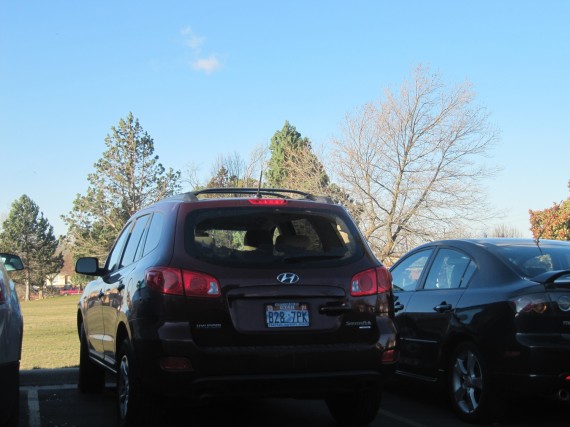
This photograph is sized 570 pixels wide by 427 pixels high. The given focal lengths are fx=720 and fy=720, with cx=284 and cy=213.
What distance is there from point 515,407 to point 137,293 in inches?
148

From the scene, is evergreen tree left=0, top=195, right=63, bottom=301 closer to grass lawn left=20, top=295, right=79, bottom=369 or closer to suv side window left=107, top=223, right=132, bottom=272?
grass lawn left=20, top=295, right=79, bottom=369

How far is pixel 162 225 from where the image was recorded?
5289mm

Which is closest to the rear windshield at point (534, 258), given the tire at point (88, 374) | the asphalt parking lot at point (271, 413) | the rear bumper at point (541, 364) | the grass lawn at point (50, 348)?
the rear bumper at point (541, 364)

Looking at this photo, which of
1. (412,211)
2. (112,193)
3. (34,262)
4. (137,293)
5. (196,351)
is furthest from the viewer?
(34,262)

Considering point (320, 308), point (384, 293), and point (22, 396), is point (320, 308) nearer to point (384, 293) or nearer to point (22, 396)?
point (384, 293)

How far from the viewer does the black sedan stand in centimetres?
543

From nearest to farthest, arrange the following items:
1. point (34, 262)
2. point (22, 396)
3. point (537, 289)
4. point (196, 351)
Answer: point (196, 351)
point (537, 289)
point (22, 396)
point (34, 262)

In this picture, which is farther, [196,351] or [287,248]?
[287,248]

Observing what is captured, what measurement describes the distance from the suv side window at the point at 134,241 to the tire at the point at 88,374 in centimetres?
146

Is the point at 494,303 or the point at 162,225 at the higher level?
the point at 162,225

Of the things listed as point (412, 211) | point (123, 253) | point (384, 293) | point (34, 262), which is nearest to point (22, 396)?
point (123, 253)

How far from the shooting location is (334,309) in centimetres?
492

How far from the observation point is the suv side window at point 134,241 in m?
6.04

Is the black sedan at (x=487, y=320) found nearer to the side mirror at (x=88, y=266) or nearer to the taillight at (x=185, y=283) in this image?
the taillight at (x=185, y=283)
